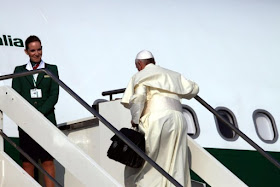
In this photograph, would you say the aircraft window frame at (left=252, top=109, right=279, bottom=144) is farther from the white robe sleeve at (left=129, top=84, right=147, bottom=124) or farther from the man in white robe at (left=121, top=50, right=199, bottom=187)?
the white robe sleeve at (left=129, top=84, right=147, bottom=124)

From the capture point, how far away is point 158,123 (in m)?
5.96

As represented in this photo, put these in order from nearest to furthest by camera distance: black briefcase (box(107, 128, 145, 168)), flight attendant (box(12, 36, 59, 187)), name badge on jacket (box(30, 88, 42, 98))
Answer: black briefcase (box(107, 128, 145, 168)), flight attendant (box(12, 36, 59, 187)), name badge on jacket (box(30, 88, 42, 98))

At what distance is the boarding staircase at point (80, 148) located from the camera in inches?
215

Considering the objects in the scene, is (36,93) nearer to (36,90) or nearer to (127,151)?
(36,90)

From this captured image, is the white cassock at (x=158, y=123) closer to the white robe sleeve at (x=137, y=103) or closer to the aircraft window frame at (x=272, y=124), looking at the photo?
the white robe sleeve at (x=137, y=103)

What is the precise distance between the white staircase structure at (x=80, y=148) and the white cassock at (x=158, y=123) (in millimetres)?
334

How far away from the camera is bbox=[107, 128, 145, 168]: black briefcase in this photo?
5848mm

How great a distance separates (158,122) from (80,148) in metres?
0.63

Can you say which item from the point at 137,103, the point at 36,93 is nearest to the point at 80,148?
the point at 137,103

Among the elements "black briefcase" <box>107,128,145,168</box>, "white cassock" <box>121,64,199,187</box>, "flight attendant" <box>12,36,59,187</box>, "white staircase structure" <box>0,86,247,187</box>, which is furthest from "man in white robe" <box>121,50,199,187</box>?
"flight attendant" <box>12,36,59,187</box>

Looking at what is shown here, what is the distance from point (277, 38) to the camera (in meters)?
10.2

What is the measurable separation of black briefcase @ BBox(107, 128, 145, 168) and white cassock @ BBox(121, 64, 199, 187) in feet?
0.34

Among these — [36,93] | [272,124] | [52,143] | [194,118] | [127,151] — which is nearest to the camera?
[52,143]

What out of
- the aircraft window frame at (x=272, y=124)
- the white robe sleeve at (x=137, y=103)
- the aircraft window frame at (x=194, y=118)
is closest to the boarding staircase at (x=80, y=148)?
the white robe sleeve at (x=137, y=103)
